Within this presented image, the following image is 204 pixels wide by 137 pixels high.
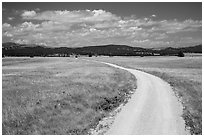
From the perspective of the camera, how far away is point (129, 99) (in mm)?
24719

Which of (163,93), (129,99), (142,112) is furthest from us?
(163,93)

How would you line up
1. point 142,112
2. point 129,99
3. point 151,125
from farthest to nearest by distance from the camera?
point 129,99, point 142,112, point 151,125

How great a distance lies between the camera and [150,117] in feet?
59.6

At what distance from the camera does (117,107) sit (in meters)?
22.1

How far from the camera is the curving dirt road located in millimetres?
15617

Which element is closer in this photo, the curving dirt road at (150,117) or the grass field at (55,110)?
the curving dirt road at (150,117)

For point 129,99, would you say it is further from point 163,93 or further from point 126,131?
point 126,131

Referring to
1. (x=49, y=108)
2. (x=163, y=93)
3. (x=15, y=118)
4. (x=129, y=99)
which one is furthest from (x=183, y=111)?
(x=15, y=118)

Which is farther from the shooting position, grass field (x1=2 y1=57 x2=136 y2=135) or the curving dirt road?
grass field (x1=2 y1=57 x2=136 y2=135)

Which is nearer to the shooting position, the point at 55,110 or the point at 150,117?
the point at 150,117

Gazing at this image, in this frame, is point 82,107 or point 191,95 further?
point 191,95

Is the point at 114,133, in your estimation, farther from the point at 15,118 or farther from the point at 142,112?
the point at 15,118

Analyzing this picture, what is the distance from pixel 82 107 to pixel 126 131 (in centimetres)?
621

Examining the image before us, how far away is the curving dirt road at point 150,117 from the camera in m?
15.6
